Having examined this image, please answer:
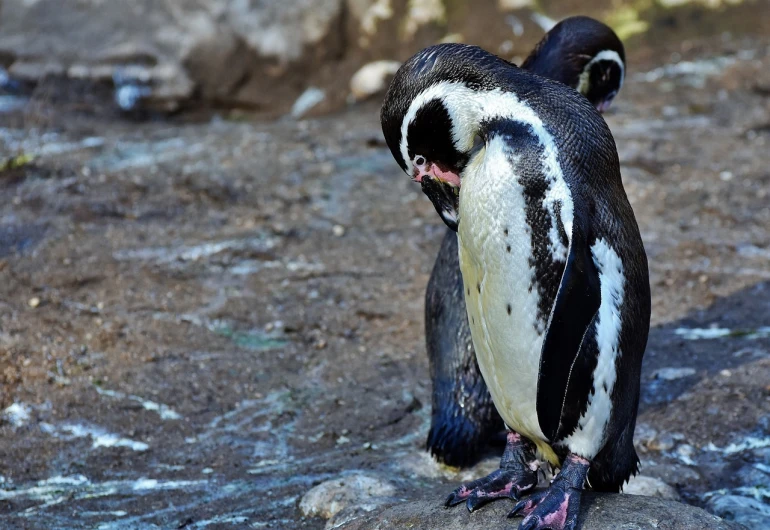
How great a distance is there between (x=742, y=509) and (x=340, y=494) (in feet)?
4.03

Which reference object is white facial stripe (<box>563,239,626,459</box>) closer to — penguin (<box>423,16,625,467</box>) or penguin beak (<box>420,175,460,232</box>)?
penguin beak (<box>420,175,460,232</box>)

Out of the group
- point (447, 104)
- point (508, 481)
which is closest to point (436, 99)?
point (447, 104)

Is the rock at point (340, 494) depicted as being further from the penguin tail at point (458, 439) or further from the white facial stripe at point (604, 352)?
the white facial stripe at point (604, 352)

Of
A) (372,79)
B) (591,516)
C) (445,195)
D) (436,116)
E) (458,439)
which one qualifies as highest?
(436,116)

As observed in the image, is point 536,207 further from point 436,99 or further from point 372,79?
point 372,79

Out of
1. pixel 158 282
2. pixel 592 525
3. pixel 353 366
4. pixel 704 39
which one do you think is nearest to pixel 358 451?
pixel 353 366

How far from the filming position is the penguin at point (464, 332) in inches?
123

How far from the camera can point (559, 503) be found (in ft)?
7.32

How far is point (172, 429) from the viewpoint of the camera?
347 cm

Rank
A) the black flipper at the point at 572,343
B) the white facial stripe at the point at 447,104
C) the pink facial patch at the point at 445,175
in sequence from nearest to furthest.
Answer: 1. the black flipper at the point at 572,343
2. the white facial stripe at the point at 447,104
3. the pink facial patch at the point at 445,175

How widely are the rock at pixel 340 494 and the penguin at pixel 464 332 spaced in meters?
0.32

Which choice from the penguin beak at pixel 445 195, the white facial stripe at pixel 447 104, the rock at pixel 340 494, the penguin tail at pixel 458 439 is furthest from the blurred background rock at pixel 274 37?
the white facial stripe at pixel 447 104

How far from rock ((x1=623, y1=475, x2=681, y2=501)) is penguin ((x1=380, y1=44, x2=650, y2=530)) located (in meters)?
0.54

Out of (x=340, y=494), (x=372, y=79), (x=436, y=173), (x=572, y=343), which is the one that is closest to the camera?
(x=572, y=343)
